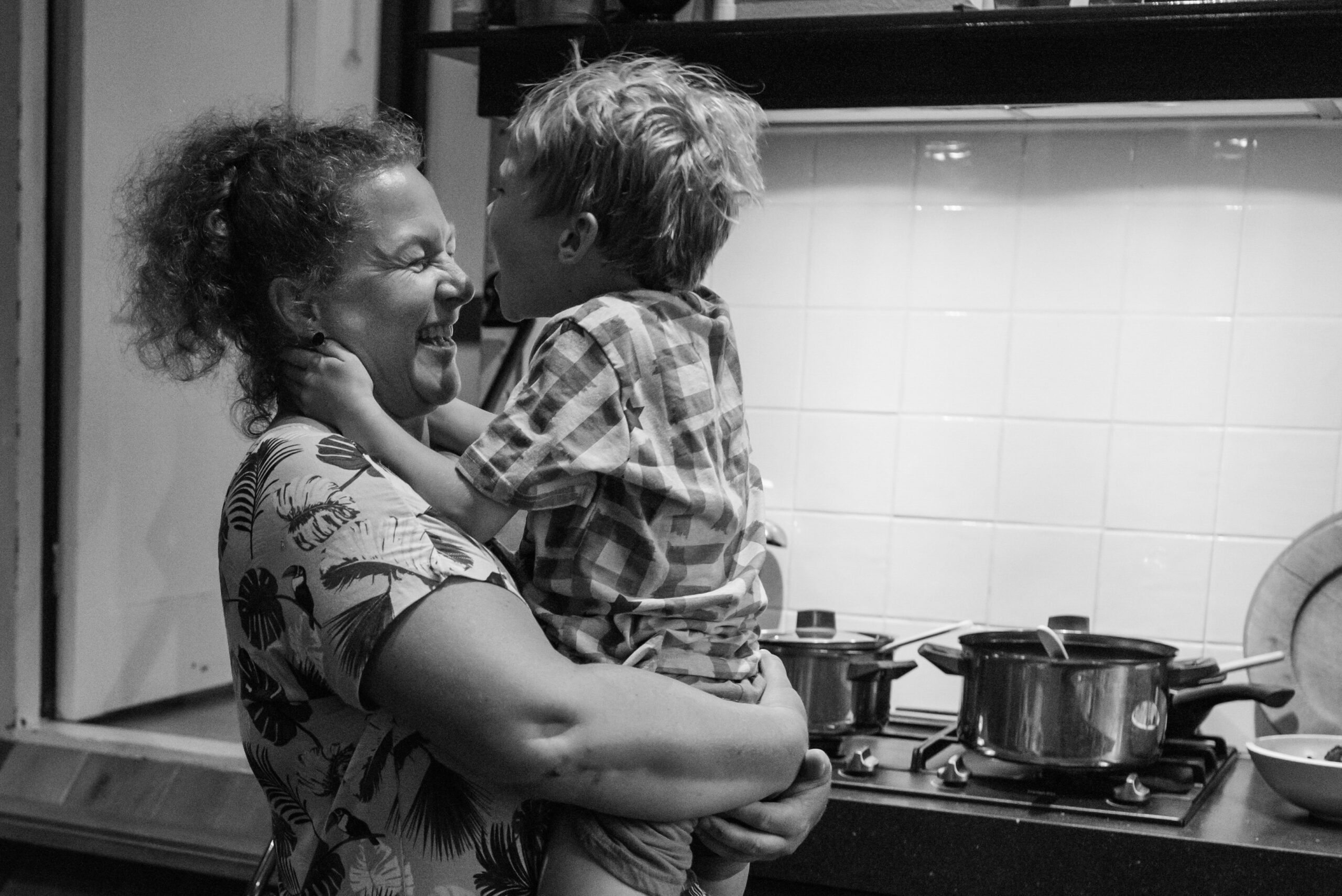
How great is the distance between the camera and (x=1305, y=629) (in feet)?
6.68

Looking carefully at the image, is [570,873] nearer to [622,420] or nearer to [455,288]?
[622,420]

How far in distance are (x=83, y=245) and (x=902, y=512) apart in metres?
1.37

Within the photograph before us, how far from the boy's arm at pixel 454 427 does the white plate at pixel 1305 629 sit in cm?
128

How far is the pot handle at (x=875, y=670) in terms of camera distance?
185 cm

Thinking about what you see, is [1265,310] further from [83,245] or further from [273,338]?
[83,245]

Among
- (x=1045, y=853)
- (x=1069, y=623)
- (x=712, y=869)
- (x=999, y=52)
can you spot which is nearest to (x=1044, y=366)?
(x=1069, y=623)

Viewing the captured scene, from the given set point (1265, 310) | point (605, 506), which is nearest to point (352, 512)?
point (605, 506)

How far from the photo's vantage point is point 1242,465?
2191 mm

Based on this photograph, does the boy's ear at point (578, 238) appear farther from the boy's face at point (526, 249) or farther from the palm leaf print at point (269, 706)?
the palm leaf print at point (269, 706)

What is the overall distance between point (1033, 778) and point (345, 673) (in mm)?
1186

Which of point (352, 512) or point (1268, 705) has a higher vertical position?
point (352, 512)

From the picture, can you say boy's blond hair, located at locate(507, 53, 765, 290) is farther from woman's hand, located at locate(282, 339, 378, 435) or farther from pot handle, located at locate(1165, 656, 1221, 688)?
pot handle, located at locate(1165, 656, 1221, 688)

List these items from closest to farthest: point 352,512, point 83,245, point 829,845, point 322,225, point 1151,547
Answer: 1. point 352,512
2. point 322,225
3. point 829,845
4. point 83,245
5. point 1151,547

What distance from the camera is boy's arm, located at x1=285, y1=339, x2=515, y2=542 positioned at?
3.45ft
